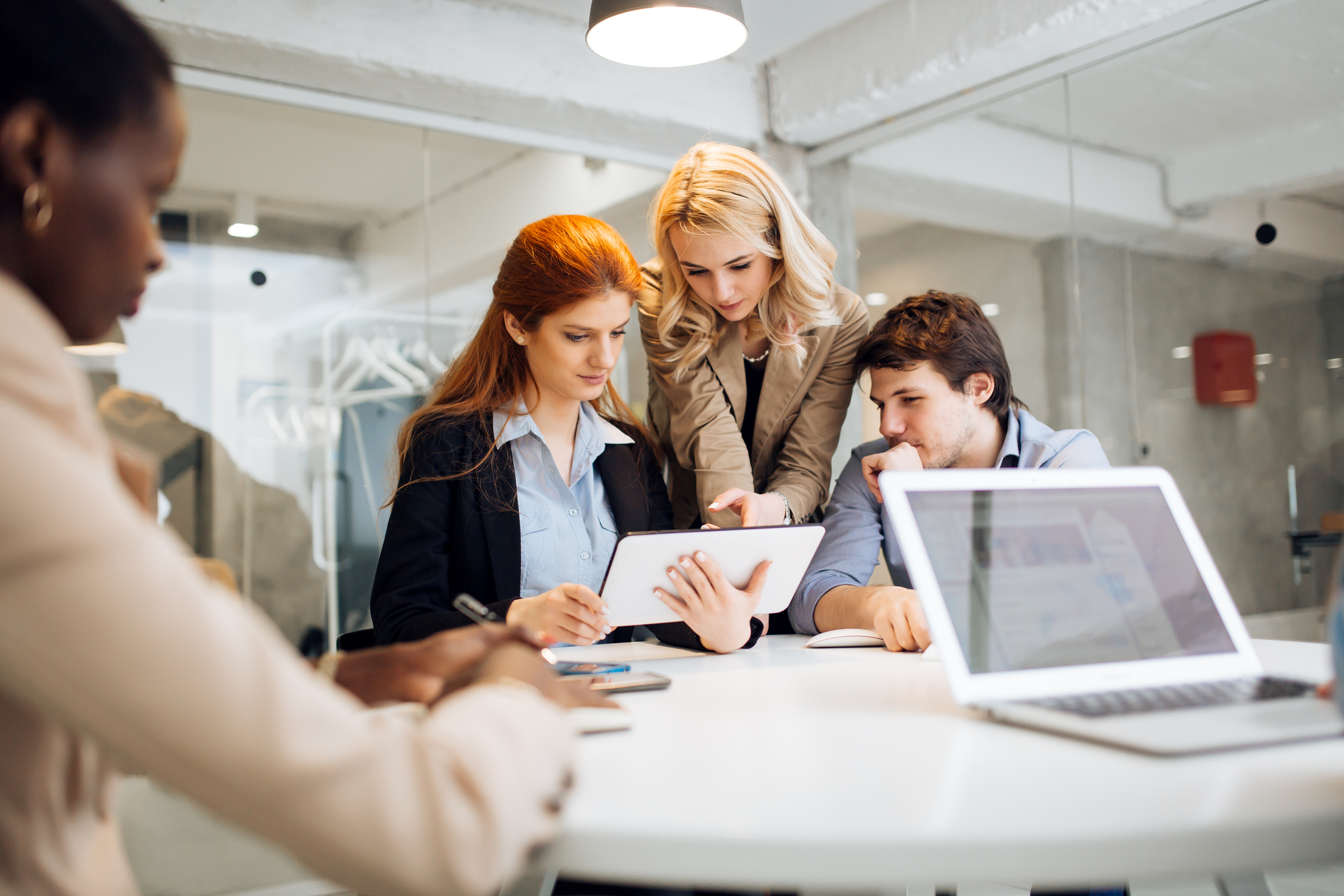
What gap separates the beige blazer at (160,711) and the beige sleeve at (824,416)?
166cm

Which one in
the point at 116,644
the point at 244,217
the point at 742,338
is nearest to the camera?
the point at 116,644

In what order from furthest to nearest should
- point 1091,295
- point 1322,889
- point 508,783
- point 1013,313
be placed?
point 1013,313
point 1091,295
point 1322,889
point 508,783

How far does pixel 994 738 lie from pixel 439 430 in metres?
1.20

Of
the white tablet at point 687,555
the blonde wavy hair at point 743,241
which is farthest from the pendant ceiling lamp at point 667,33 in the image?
the white tablet at point 687,555

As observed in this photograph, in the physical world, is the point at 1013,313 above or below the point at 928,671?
above

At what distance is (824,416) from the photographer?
7.18 feet

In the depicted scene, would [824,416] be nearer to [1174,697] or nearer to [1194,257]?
[1174,697]

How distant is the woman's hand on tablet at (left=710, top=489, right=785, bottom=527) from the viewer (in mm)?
1770

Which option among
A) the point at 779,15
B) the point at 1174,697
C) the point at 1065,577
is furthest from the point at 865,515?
the point at 779,15

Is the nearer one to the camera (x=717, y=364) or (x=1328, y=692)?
(x=1328, y=692)

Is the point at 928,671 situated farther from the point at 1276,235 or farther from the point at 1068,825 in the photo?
the point at 1276,235

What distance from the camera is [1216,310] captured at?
292 centimetres

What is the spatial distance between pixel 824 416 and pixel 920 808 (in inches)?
61.9

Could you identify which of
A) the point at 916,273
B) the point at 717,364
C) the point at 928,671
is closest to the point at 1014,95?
the point at 916,273
